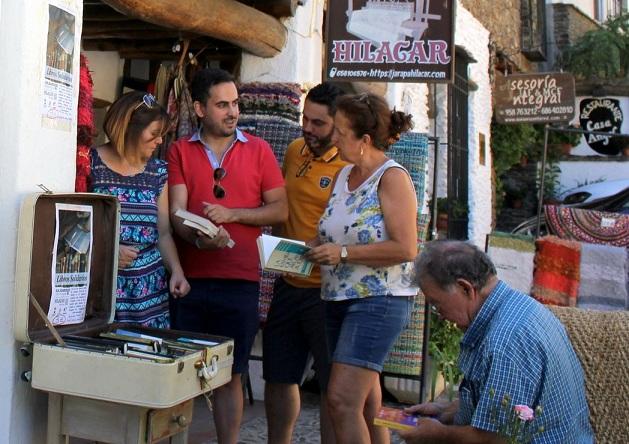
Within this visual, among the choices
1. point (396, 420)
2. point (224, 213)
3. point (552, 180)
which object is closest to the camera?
point (396, 420)

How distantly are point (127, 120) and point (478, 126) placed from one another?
8.51m

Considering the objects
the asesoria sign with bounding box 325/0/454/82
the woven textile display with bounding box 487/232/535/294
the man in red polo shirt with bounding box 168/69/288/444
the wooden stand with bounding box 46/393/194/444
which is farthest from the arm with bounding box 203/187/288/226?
the woven textile display with bounding box 487/232/535/294

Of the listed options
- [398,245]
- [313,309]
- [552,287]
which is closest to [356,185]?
[398,245]

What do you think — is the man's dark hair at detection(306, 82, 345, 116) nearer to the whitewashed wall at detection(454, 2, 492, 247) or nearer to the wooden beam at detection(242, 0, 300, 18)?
the wooden beam at detection(242, 0, 300, 18)

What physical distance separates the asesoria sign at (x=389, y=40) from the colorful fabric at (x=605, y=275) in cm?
200

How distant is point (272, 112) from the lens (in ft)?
17.5

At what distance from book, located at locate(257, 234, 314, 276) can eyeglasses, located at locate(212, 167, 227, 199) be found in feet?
1.69

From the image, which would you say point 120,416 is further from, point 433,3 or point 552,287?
point 552,287

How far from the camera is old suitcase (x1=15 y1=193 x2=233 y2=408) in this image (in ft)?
8.23

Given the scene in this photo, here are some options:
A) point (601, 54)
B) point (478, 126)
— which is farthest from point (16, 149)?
point (601, 54)

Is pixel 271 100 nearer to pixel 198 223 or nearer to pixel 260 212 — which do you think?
pixel 260 212

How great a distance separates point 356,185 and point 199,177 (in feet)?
2.37

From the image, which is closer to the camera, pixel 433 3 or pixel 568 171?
pixel 433 3

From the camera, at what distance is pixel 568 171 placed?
13.8 meters
